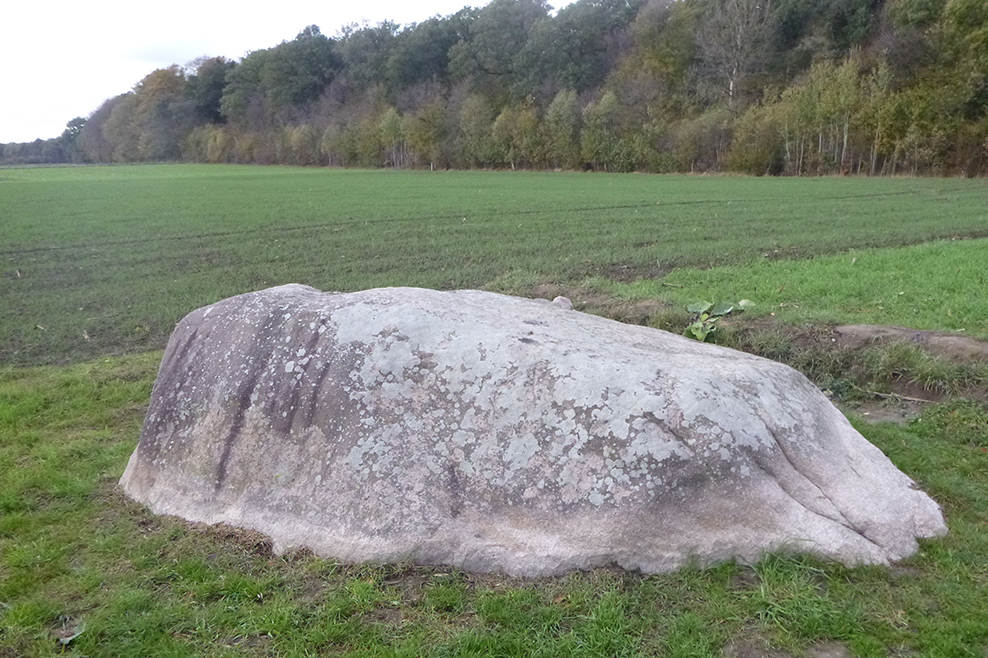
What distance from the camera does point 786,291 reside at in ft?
38.8

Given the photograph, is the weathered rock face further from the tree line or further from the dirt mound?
the tree line

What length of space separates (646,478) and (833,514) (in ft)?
3.62

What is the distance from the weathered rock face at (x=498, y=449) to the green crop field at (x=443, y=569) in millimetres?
167

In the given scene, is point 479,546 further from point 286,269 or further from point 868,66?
point 868,66

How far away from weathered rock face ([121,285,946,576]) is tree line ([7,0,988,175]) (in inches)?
1924

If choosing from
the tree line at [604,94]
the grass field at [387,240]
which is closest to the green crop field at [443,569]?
the grass field at [387,240]

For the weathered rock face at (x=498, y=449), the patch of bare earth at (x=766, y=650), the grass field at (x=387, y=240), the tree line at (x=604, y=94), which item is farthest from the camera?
the tree line at (x=604, y=94)

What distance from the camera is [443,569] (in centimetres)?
430

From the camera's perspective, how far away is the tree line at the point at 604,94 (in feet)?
162

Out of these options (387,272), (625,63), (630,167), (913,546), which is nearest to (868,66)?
(630,167)

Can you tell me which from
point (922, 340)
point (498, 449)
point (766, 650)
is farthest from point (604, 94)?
point (766, 650)

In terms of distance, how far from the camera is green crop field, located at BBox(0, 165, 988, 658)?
3.79m

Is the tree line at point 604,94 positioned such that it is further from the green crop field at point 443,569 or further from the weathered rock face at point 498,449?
the weathered rock face at point 498,449

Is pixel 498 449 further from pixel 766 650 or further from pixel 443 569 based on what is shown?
pixel 766 650
